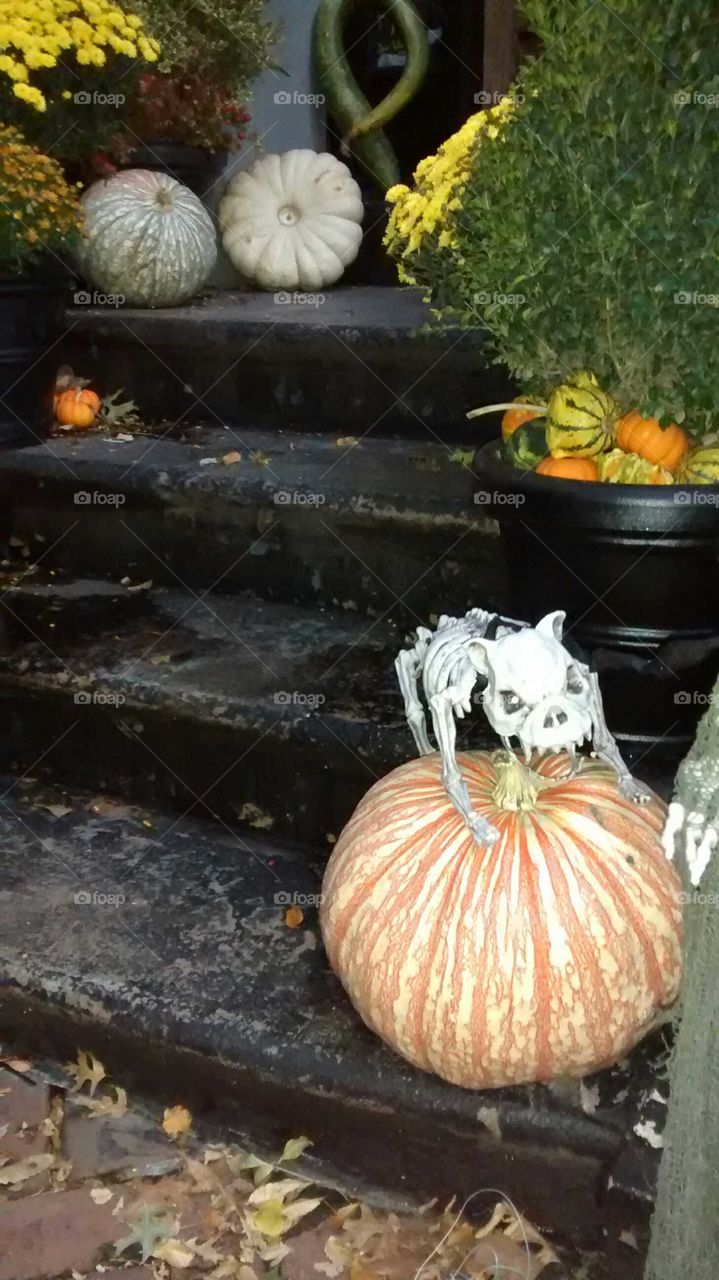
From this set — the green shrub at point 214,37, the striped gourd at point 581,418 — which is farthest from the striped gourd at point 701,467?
the green shrub at point 214,37

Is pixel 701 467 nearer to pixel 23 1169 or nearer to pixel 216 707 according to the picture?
pixel 216 707

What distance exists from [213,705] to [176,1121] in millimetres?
727

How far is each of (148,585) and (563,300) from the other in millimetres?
1356

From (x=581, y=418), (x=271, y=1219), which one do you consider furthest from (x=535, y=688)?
(x=271, y=1219)

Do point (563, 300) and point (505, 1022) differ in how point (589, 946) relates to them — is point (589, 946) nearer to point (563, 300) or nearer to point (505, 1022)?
point (505, 1022)

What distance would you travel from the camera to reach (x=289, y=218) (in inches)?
154

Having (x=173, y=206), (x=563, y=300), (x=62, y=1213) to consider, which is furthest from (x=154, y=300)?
(x=62, y=1213)

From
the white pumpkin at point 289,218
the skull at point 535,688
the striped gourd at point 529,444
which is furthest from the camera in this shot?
the white pumpkin at point 289,218

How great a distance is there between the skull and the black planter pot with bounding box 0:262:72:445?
1819 millimetres

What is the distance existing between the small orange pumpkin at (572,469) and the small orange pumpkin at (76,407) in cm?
167

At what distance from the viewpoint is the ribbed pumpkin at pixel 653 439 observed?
166cm

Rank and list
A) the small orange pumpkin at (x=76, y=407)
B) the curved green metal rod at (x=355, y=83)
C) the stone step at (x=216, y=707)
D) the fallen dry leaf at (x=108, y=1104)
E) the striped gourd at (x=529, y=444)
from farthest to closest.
A: the curved green metal rod at (x=355, y=83), the small orange pumpkin at (x=76, y=407), the stone step at (x=216, y=707), the striped gourd at (x=529, y=444), the fallen dry leaf at (x=108, y=1104)

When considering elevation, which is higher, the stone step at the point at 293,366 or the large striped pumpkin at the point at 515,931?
the stone step at the point at 293,366

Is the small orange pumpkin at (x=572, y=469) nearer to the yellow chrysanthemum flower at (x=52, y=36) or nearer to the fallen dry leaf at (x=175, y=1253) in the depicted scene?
the fallen dry leaf at (x=175, y=1253)
